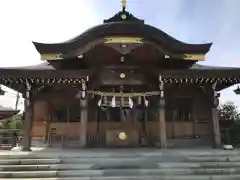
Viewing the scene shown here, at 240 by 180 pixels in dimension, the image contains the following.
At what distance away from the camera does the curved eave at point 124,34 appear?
34.4ft

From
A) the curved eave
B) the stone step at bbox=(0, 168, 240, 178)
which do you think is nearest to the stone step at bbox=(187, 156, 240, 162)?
the stone step at bbox=(0, 168, 240, 178)

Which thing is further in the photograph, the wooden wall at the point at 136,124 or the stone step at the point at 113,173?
the wooden wall at the point at 136,124

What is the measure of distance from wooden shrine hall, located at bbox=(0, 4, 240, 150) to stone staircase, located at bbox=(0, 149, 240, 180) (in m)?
1.95

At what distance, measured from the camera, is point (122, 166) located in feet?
27.1

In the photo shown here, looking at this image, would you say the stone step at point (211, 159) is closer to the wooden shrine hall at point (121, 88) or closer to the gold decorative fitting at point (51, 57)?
the wooden shrine hall at point (121, 88)

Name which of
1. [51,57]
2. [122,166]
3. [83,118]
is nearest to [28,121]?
[83,118]

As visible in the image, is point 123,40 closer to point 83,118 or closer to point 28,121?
point 83,118

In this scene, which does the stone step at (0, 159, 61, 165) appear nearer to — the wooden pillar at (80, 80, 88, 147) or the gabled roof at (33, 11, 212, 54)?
the wooden pillar at (80, 80, 88, 147)

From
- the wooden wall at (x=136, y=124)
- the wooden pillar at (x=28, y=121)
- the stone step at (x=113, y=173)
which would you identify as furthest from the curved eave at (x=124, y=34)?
the stone step at (x=113, y=173)

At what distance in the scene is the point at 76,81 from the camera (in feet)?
35.8

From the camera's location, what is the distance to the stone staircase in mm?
7840

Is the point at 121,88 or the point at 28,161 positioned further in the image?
the point at 121,88

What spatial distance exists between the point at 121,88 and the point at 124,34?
104 inches

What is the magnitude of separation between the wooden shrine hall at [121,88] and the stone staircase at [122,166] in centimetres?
195
